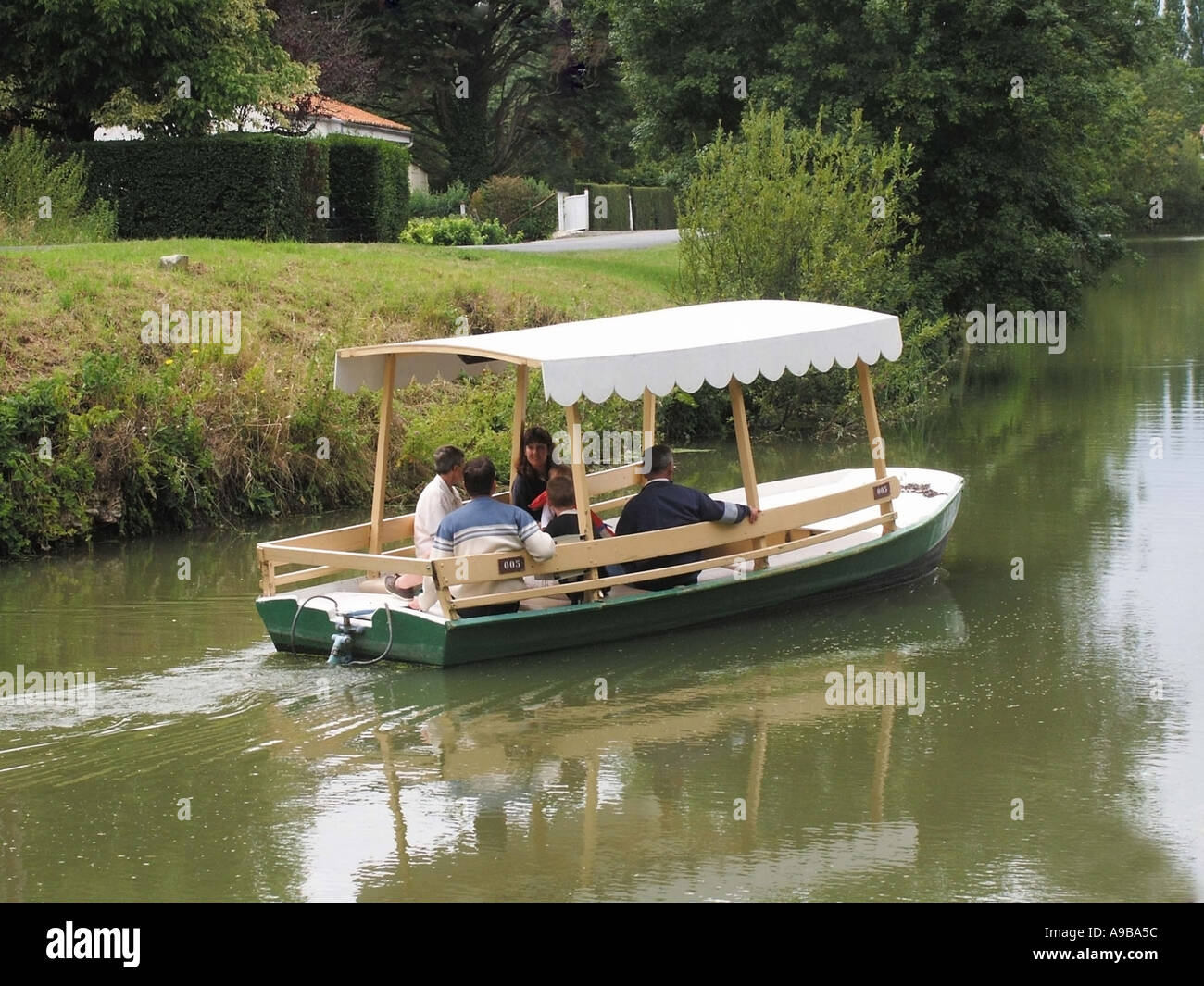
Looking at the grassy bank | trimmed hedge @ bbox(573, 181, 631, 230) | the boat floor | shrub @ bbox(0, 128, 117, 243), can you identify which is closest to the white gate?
trimmed hedge @ bbox(573, 181, 631, 230)

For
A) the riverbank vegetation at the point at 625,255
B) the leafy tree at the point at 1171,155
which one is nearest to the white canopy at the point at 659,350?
the riverbank vegetation at the point at 625,255

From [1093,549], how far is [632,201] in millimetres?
41685

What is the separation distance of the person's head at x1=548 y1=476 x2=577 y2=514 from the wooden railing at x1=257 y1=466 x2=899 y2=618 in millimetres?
588

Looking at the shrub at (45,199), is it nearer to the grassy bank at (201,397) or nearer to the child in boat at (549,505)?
the grassy bank at (201,397)

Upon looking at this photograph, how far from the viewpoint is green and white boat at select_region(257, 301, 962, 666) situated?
466 inches

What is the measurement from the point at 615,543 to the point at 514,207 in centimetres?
3369

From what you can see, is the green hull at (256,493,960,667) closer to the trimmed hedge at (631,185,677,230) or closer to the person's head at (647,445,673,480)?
the person's head at (647,445,673,480)

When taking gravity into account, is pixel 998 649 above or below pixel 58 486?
below

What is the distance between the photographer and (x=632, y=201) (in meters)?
55.8

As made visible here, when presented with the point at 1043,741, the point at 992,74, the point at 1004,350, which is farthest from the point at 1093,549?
the point at 1004,350

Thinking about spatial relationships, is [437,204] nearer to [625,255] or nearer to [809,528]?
[625,255]

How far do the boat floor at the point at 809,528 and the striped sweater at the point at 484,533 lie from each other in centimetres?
32
